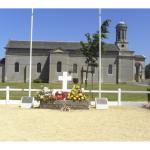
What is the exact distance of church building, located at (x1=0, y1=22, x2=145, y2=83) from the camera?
244ft

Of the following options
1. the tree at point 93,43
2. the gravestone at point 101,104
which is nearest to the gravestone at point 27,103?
the gravestone at point 101,104

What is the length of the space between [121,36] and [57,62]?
46.6 feet

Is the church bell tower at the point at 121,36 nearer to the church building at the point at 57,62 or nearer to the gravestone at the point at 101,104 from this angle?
the church building at the point at 57,62

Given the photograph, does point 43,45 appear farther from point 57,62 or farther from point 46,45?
point 57,62

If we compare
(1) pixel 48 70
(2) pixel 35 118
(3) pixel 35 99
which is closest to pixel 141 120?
(2) pixel 35 118

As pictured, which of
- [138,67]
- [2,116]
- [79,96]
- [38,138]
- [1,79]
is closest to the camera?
[38,138]

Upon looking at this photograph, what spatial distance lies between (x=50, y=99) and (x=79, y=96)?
4.02 feet

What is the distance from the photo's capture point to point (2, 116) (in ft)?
47.4

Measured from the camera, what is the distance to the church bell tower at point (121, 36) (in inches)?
3140

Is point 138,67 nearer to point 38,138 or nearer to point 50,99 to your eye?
point 50,99

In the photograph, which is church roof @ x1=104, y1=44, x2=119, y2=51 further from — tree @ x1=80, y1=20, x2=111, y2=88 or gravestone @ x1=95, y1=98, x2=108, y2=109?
gravestone @ x1=95, y1=98, x2=108, y2=109

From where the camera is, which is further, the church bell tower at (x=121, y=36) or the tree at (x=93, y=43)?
the church bell tower at (x=121, y=36)

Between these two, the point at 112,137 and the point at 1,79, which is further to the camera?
the point at 1,79

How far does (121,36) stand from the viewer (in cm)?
8106
